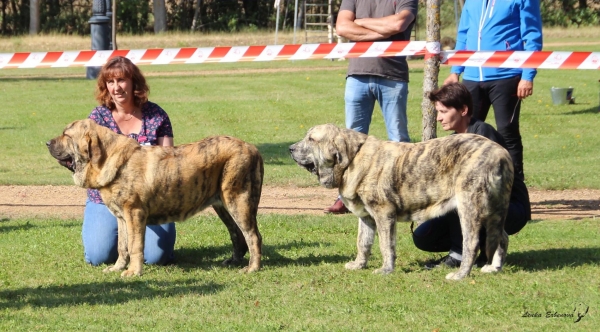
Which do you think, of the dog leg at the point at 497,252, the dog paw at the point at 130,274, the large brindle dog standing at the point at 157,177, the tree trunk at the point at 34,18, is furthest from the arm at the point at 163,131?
the tree trunk at the point at 34,18

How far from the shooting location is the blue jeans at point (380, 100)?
9180mm

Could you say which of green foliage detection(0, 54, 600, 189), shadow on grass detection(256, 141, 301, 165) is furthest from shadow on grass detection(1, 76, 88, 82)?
shadow on grass detection(256, 141, 301, 165)

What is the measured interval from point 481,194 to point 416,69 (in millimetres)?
22580

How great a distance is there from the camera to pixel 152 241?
770cm

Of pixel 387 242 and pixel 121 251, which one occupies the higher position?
pixel 387 242

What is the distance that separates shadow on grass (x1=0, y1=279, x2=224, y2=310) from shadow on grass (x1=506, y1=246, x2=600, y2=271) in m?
2.49

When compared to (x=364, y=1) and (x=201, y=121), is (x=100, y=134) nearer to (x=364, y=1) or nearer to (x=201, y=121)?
(x=364, y=1)

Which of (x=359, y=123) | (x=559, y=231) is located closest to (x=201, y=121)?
(x=359, y=123)

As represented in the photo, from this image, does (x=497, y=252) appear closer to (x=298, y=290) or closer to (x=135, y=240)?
(x=298, y=290)

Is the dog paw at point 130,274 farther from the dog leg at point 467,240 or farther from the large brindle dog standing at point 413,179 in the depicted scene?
the dog leg at point 467,240

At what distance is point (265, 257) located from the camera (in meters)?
7.88

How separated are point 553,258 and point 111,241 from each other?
3701 mm

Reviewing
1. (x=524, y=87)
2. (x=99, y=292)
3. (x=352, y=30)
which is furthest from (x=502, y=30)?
(x=99, y=292)

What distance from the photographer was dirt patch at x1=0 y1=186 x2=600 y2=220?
1008 centimetres
